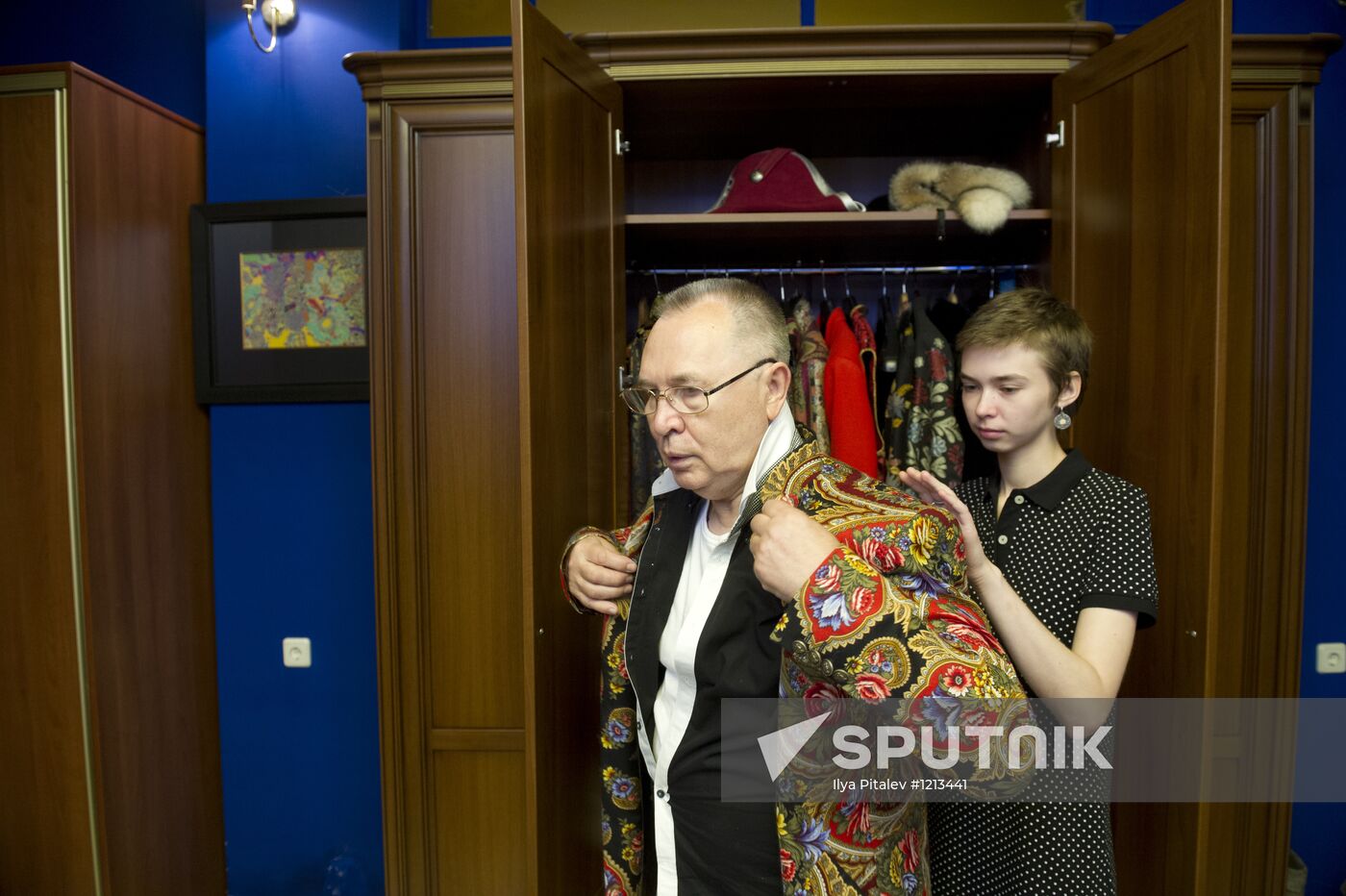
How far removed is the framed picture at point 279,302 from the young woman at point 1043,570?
180 centimetres

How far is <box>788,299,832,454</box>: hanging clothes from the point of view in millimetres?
2137

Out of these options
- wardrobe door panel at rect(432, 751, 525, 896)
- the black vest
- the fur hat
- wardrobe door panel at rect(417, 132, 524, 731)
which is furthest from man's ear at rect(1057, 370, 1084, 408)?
wardrobe door panel at rect(432, 751, 525, 896)

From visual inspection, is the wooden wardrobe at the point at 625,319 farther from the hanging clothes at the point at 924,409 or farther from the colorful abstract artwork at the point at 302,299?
the colorful abstract artwork at the point at 302,299

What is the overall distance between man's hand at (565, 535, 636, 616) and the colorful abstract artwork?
1453mm

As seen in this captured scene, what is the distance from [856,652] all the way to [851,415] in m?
1.25

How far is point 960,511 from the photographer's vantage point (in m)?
1.15

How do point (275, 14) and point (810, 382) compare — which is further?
point (275, 14)

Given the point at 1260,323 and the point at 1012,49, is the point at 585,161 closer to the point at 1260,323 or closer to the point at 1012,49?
the point at 1012,49

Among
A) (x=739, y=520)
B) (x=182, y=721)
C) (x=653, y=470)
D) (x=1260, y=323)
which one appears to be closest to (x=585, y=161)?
(x=653, y=470)

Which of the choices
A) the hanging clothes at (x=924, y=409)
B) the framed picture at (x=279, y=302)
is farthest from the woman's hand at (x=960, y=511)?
the framed picture at (x=279, y=302)

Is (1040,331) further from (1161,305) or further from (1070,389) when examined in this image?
(1161,305)

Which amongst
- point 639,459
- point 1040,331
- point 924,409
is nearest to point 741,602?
point 1040,331
